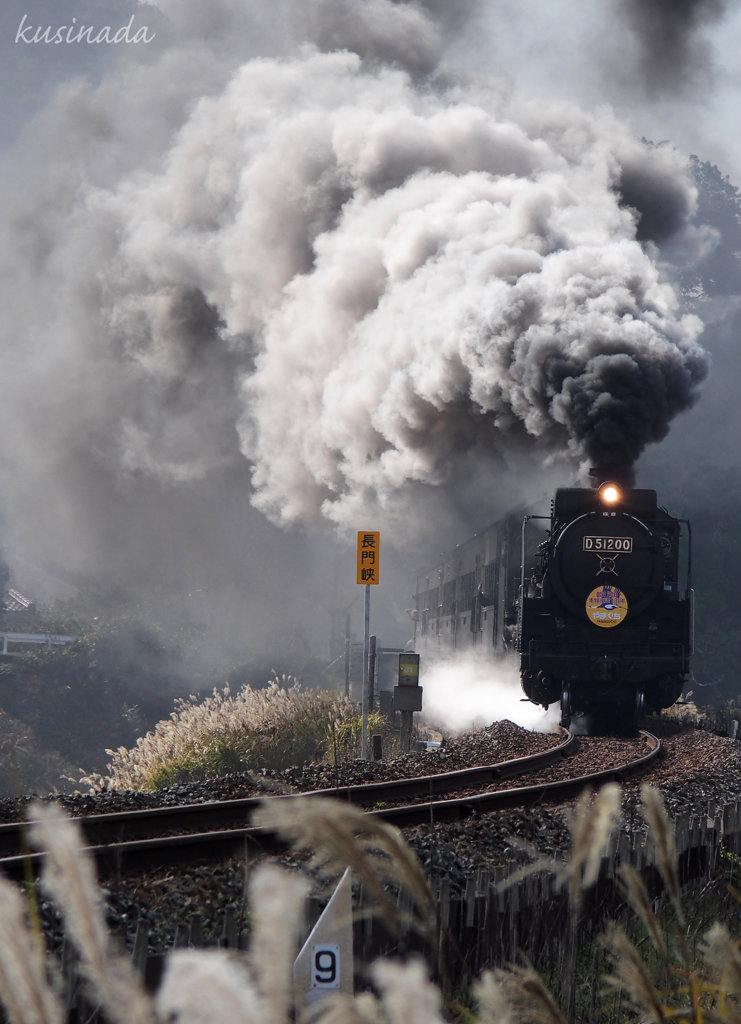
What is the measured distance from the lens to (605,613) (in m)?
12.9

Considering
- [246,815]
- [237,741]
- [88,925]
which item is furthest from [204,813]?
[237,741]

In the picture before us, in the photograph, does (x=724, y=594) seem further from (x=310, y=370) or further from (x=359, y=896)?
(x=359, y=896)

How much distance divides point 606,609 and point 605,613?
0.05 meters

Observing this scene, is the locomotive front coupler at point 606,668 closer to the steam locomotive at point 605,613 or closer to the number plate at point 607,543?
the steam locomotive at point 605,613

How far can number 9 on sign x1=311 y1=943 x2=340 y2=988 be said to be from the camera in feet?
9.58

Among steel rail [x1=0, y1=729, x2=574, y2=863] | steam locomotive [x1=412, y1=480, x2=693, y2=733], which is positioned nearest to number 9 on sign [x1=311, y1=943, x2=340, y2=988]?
steel rail [x1=0, y1=729, x2=574, y2=863]

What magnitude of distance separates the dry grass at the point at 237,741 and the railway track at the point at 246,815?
3.46 m

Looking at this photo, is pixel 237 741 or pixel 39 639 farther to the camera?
pixel 39 639

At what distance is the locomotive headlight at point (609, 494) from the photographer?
13094mm

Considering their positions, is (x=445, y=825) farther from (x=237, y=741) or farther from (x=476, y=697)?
(x=476, y=697)

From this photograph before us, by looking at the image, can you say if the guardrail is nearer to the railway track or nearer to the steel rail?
the railway track

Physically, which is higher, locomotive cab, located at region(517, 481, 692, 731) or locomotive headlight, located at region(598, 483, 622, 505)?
locomotive headlight, located at region(598, 483, 622, 505)

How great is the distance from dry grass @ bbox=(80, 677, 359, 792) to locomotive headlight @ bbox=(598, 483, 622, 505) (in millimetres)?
4527

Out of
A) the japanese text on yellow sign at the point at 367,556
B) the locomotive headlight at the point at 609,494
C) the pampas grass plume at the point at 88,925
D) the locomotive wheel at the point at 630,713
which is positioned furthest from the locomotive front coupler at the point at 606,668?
the pampas grass plume at the point at 88,925
